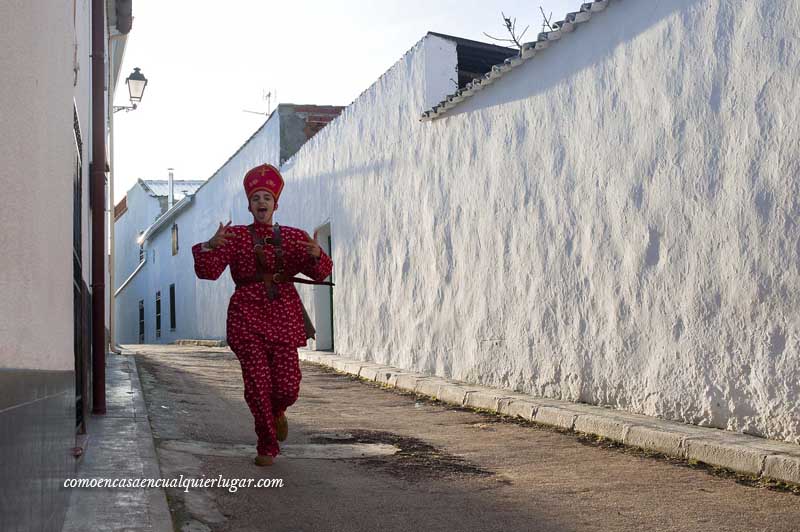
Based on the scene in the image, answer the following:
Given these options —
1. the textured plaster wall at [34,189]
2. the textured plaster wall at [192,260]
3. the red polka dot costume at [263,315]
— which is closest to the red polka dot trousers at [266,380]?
the red polka dot costume at [263,315]

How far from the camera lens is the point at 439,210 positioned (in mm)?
9930

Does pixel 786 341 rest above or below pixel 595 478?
above

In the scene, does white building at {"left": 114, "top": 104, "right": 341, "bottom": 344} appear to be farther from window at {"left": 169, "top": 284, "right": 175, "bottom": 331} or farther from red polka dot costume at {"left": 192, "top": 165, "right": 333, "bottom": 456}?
red polka dot costume at {"left": 192, "top": 165, "right": 333, "bottom": 456}

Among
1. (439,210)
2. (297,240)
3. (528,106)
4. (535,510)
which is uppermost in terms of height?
(528,106)

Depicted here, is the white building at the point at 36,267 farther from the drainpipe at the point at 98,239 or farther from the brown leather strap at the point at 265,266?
the drainpipe at the point at 98,239

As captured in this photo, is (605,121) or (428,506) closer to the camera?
(428,506)

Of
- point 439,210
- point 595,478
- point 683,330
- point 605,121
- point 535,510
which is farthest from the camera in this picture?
point 439,210

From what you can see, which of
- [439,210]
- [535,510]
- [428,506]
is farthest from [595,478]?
[439,210]

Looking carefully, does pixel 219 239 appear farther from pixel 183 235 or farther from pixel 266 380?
pixel 183 235

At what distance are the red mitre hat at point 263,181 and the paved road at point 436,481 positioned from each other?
152 centimetres

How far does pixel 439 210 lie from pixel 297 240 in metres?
4.91

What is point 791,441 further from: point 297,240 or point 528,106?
point 528,106

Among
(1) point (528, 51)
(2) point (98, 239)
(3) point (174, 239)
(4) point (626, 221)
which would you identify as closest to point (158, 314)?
(3) point (174, 239)

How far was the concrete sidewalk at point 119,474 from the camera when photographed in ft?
10.8
